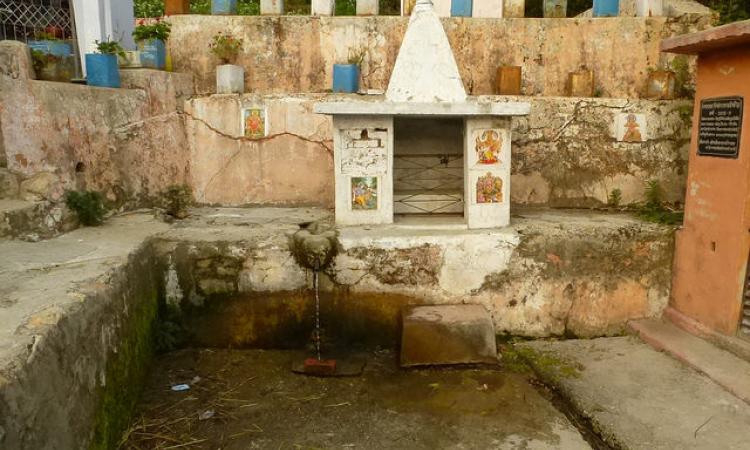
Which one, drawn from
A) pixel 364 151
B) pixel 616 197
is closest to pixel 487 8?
pixel 616 197

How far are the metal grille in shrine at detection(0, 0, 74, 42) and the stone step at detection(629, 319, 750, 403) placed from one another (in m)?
7.52

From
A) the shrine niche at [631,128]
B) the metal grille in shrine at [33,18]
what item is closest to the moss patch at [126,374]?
the metal grille in shrine at [33,18]

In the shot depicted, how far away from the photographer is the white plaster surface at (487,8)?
6750 millimetres

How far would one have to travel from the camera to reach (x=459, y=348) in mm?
4602

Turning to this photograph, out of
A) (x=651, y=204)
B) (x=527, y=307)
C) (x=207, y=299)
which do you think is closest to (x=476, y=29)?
(x=651, y=204)

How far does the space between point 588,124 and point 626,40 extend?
124cm

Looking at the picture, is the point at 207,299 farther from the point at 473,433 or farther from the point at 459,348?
the point at 473,433

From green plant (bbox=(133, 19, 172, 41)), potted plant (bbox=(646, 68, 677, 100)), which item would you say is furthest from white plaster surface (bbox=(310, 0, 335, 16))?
potted plant (bbox=(646, 68, 677, 100))

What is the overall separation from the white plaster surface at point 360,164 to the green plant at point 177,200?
6.14 feet

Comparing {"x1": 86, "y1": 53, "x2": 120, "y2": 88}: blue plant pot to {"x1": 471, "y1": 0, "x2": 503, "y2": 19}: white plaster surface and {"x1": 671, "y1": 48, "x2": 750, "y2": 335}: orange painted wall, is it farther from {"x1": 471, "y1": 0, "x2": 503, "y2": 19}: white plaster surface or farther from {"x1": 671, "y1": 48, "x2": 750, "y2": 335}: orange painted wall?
{"x1": 671, "y1": 48, "x2": 750, "y2": 335}: orange painted wall

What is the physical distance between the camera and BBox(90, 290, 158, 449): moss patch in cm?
325

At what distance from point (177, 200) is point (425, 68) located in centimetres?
319

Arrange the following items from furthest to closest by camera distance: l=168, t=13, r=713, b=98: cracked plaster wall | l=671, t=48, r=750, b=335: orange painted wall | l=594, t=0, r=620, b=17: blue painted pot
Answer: l=594, t=0, r=620, b=17: blue painted pot, l=168, t=13, r=713, b=98: cracked plaster wall, l=671, t=48, r=750, b=335: orange painted wall

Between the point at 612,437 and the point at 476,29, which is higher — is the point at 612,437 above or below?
below
